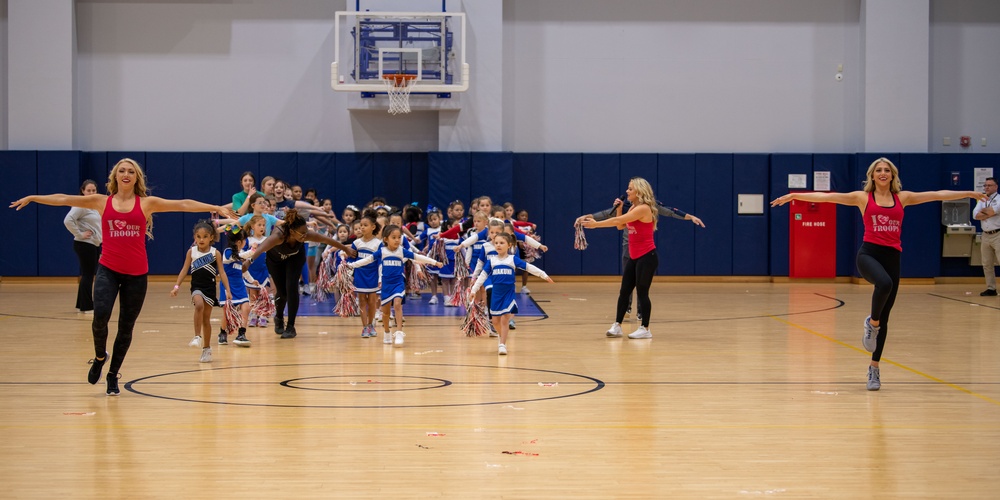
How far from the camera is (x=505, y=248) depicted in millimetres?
11789

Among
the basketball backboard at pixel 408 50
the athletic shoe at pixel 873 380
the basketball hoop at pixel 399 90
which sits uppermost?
the basketball backboard at pixel 408 50

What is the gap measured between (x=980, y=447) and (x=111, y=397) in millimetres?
7088

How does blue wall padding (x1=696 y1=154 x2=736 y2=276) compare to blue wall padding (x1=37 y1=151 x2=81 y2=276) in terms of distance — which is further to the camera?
blue wall padding (x1=696 y1=154 x2=736 y2=276)

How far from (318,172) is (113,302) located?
1433 centimetres

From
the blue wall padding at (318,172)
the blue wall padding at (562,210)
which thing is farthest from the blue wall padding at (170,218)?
the blue wall padding at (562,210)

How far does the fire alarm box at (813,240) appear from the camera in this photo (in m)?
22.7

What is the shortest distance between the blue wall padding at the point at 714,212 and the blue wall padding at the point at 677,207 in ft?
0.38

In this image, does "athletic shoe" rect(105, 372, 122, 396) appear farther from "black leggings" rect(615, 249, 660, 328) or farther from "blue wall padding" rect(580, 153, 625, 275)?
"blue wall padding" rect(580, 153, 625, 275)

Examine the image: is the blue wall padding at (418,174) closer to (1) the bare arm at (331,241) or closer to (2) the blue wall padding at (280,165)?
(2) the blue wall padding at (280,165)

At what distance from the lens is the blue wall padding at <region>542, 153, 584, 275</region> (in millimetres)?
22688

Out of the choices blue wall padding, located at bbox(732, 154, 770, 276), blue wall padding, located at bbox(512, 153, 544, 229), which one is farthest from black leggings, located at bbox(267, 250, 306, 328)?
blue wall padding, located at bbox(732, 154, 770, 276)

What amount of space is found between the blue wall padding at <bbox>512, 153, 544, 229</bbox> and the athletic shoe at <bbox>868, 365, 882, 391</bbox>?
44.8ft

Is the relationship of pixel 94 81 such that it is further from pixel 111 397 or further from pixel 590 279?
pixel 111 397

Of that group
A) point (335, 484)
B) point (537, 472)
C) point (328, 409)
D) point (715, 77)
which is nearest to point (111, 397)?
point (328, 409)
